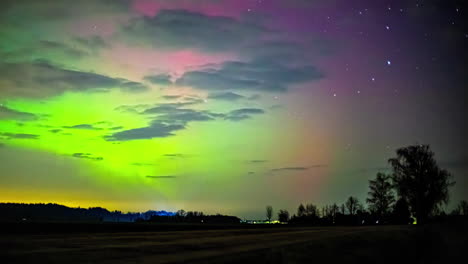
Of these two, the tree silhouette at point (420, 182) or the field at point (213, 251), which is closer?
the field at point (213, 251)

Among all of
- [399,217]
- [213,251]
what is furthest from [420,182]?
[213,251]

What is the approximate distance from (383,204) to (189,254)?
104 meters

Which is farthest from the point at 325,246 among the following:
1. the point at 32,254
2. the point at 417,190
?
the point at 417,190

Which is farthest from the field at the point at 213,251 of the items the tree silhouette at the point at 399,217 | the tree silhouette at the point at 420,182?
the tree silhouette at the point at 399,217

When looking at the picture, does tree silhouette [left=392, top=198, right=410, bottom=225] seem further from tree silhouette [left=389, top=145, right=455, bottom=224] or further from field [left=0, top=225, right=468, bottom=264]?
field [left=0, top=225, right=468, bottom=264]

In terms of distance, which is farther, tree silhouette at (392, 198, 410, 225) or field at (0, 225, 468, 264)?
tree silhouette at (392, 198, 410, 225)

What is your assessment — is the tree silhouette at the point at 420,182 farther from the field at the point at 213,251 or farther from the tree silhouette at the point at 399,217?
the field at the point at 213,251

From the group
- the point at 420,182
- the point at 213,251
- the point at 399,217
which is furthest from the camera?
the point at 399,217

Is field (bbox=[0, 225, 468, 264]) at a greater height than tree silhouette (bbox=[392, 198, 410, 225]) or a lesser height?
lesser

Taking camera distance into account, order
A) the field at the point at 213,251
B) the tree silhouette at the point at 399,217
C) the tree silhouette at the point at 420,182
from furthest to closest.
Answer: the tree silhouette at the point at 399,217
the tree silhouette at the point at 420,182
the field at the point at 213,251

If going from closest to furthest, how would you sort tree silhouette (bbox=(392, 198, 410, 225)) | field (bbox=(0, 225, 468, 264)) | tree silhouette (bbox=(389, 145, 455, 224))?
1. field (bbox=(0, 225, 468, 264))
2. tree silhouette (bbox=(389, 145, 455, 224))
3. tree silhouette (bbox=(392, 198, 410, 225))

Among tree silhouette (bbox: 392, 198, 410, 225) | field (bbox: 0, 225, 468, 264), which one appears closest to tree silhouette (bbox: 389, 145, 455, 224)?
tree silhouette (bbox: 392, 198, 410, 225)

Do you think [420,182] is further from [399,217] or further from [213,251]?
[213,251]

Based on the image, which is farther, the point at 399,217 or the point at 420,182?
the point at 399,217
